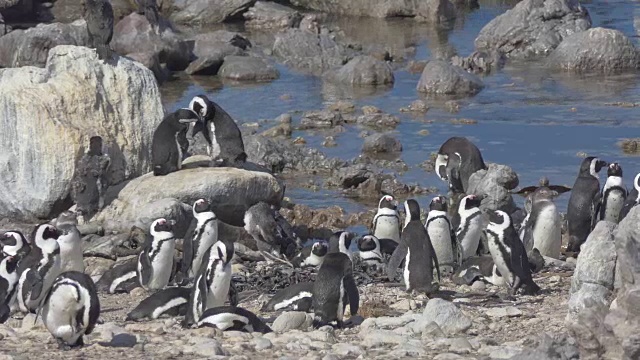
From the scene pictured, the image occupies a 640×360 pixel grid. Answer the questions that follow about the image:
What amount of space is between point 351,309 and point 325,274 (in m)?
0.41

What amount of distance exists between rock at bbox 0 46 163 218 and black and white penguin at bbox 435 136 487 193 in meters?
4.17

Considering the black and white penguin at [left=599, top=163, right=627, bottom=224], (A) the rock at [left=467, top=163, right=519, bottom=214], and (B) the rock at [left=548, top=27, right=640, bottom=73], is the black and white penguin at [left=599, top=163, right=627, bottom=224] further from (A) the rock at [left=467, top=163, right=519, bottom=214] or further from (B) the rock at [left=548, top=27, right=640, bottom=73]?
(B) the rock at [left=548, top=27, right=640, bottom=73]

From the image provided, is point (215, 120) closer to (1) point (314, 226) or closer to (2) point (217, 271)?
(1) point (314, 226)

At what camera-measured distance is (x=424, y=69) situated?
26891 millimetres

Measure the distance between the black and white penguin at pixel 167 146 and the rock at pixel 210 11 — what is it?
20.1m

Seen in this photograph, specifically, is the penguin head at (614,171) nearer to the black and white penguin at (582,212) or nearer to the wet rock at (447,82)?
the black and white penguin at (582,212)

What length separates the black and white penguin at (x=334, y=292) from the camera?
34.9ft

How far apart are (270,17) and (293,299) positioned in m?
25.1

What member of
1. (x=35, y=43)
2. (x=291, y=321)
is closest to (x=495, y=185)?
(x=291, y=321)

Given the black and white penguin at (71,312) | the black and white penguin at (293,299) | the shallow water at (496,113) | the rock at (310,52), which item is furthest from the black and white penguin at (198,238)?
the rock at (310,52)

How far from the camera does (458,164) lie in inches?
731

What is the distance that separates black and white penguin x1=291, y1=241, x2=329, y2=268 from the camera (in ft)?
44.5

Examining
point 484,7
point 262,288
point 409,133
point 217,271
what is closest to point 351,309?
point 217,271

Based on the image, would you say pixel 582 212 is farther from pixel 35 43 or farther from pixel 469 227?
pixel 35 43
